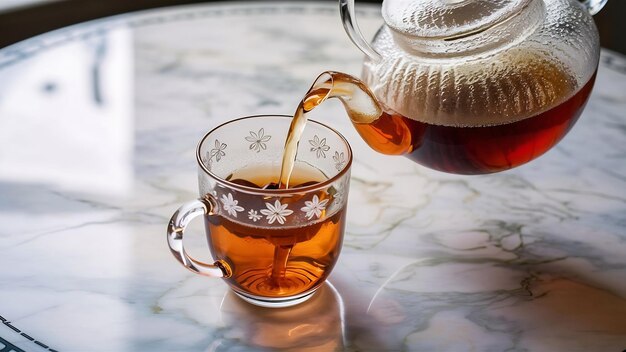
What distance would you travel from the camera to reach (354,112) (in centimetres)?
76

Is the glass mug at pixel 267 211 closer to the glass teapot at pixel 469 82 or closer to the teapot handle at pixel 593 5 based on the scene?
the glass teapot at pixel 469 82

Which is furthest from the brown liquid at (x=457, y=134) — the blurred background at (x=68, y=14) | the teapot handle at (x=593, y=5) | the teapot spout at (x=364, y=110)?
the blurred background at (x=68, y=14)

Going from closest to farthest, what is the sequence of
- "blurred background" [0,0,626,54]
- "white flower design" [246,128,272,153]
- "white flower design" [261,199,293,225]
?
"white flower design" [261,199,293,225]
"white flower design" [246,128,272,153]
"blurred background" [0,0,626,54]

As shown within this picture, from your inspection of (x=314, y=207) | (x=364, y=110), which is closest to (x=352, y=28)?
(x=364, y=110)

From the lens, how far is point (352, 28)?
786 millimetres

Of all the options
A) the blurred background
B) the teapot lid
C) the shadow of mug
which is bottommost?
the blurred background

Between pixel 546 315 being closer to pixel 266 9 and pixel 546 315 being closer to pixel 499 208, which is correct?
pixel 499 208

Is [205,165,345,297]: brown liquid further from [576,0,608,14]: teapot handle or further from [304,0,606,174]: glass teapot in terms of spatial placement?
[576,0,608,14]: teapot handle

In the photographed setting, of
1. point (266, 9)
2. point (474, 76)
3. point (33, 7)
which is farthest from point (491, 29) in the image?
point (33, 7)

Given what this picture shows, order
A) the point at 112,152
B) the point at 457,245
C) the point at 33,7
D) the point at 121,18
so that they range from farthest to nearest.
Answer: the point at 33,7 < the point at 121,18 < the point at 112,152 < the point at 457,245

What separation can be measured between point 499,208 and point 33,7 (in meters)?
1.38

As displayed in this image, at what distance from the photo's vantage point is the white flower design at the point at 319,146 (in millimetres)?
760

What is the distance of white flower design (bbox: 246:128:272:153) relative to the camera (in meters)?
0.78

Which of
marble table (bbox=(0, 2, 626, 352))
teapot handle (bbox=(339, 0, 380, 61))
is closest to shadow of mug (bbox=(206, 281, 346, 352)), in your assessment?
marble table (bbox=(0, 2, 626, 352))
